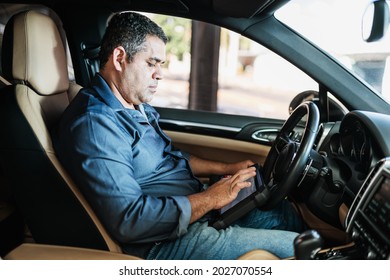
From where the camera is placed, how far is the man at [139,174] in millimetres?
1274

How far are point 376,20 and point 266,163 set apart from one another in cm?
64

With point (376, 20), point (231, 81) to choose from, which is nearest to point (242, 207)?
point (376, 20)

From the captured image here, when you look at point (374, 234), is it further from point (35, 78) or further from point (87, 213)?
point (35, 78)

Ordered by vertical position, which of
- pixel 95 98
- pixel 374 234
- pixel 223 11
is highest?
pixel 223 11

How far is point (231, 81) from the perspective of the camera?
14.4 ft

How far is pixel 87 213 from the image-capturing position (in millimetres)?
1296

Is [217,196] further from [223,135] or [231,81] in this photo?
[231,81]

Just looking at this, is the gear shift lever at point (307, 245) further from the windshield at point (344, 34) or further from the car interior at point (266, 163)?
the windshield at point (344, 34)

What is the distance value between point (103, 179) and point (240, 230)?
49 cm

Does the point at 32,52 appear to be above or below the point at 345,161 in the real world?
above

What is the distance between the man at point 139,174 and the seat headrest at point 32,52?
144mm

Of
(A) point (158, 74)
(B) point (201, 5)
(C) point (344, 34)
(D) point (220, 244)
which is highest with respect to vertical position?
(B) point (201, 5)

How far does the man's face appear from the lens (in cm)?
152
